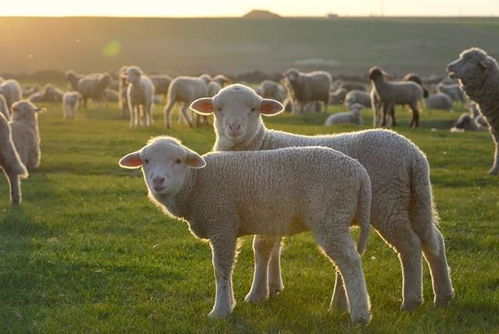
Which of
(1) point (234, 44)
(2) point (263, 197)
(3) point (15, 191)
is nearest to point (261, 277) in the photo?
(2) point (263, 197)

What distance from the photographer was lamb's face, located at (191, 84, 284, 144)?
6836 millimetres

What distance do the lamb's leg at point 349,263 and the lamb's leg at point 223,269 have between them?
2.73ft

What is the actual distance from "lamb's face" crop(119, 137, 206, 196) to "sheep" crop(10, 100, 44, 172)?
10198 millimetres

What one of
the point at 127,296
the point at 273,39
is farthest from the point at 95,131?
the point at 273,39

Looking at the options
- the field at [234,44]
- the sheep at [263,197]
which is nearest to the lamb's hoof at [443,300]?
the sheep at [263,197]

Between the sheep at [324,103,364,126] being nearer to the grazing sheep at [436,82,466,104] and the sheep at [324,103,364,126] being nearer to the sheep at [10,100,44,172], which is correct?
the sheep at [10,100,44,172]

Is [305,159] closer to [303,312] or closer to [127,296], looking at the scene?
[303,312]

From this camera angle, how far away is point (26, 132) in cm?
1557

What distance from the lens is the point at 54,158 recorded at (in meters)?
17.8

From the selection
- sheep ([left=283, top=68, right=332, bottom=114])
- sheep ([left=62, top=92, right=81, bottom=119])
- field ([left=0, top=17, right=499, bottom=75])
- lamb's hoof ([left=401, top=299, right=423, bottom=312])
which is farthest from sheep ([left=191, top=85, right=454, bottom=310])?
field ([left=0, top=17, right=499, bottom=75])

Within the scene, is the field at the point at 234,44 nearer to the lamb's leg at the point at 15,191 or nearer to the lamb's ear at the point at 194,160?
the lamb's leg at the point at 15,191

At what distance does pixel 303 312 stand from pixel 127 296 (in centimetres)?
169

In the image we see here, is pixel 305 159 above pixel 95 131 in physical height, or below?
above

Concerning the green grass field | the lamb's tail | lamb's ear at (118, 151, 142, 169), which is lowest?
the green grass field
